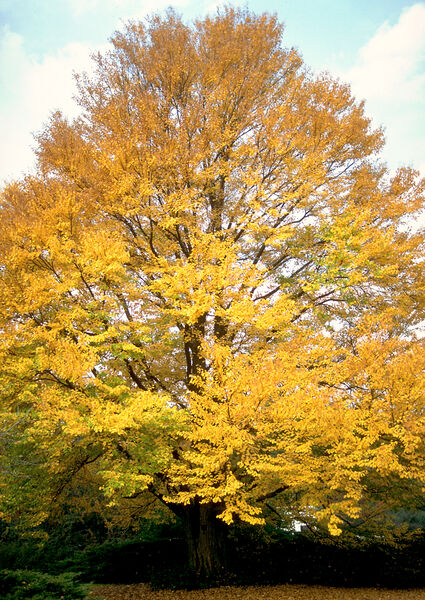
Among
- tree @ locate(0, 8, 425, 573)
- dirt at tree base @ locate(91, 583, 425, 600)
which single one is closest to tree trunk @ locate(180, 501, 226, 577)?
tree @ locate(0, 8, 425, 573)

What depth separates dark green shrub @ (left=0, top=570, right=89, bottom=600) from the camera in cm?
491

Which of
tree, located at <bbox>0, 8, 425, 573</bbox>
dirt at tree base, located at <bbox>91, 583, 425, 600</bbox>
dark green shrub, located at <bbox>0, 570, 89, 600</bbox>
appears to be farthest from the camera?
dirt at tree base, located at <bbox>91, 583, 425, 600</bbox>

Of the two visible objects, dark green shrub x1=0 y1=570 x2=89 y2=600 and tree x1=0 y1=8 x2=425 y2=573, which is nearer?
dark green shrub x1=0 y1=570 x2=89 y2=600

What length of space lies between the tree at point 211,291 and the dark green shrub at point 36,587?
1.26 m

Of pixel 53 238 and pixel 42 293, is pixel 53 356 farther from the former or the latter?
pixel 53 238

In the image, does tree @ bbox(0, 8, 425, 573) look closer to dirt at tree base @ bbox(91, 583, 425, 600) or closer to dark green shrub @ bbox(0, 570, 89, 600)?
dirt at tree base @ bbox(91, 583, 425, 600)

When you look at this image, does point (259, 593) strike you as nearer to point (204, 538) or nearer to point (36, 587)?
point (204, 538)

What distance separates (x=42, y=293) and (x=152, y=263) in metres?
2.55

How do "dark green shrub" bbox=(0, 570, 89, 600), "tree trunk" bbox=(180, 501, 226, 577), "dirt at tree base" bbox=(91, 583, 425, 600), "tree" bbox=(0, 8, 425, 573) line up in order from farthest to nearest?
1. "tree trunk" bbox=(180, 501, 226, 577)
2. "dirt at tree base" bbox=(91, 583, 425, 600)
3. "tree" bbox=(0, 8, 425, 573)
4. "dark green shrub" bbox=(0, 570, 89, 600)

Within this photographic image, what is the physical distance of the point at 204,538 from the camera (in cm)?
886

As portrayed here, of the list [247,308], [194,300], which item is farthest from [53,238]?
[247,308]

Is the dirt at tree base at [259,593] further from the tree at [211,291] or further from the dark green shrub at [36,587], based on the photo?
the dark green shrub at [36,587]

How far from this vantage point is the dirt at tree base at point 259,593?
8.12m

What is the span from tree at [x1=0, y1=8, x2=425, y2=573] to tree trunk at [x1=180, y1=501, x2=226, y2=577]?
4cm
